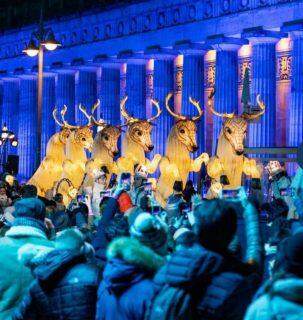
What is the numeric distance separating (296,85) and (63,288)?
29827 mm

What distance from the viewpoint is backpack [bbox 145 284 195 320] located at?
6301 mm

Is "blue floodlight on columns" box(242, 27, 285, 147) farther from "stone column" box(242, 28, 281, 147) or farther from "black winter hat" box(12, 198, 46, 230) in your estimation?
"black winter hat" box(12, 198, 46, 230)

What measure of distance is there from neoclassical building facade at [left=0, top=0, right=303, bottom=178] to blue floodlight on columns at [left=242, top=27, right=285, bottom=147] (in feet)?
0.11

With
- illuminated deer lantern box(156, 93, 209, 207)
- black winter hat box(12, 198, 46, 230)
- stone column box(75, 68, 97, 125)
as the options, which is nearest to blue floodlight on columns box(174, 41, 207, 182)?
stone column box(75, 68, 97, 125)

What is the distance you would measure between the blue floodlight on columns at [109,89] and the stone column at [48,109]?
492 centimetres

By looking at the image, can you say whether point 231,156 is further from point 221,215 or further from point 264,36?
point 221,215

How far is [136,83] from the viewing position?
1843 inches

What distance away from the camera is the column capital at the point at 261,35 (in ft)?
125

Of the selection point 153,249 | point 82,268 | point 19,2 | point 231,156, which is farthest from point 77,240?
point 19,2

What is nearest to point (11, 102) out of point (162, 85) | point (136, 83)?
point (136, 83)

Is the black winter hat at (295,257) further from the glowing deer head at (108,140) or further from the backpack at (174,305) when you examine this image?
the glowing deer head at (108,140)

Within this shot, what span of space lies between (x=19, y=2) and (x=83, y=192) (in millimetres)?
30745

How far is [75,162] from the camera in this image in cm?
3366

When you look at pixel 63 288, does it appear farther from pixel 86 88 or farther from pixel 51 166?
pixel 86 88
